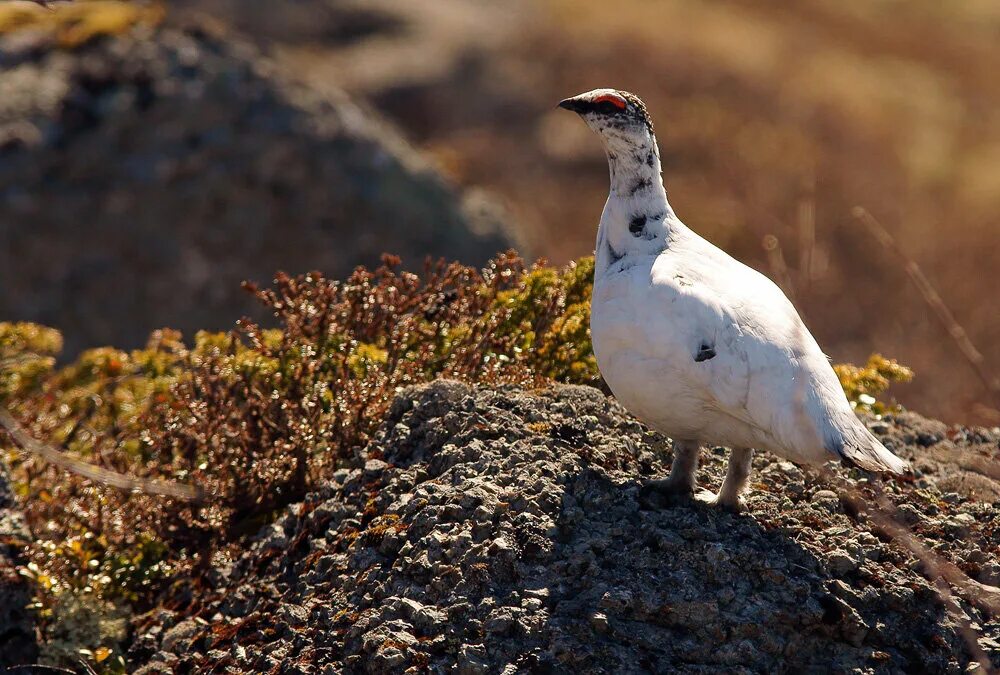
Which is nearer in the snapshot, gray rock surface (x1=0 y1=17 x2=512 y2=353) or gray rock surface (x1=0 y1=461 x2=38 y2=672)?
gray rock surface (x1=0 y1=461 x2=38 y2=672)

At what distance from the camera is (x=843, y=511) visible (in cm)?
498

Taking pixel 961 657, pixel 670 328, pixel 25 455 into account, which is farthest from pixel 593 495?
pixel 25 455

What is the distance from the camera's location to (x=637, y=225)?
17.2 ft

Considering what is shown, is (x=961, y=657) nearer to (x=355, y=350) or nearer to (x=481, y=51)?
(x=355, y=350)

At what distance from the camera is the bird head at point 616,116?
524 centimetres

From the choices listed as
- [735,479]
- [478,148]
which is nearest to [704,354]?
[735,479]

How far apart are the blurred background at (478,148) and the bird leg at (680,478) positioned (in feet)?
3.26

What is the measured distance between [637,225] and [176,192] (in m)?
7.73

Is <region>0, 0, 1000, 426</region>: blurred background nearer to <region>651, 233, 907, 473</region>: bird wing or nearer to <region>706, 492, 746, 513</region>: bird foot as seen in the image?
<region>651, 233, 907, 473</region>: bird wing

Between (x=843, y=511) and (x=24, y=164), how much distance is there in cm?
934

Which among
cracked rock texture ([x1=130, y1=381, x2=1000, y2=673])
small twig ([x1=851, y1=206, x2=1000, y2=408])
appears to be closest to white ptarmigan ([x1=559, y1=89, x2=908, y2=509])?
cracked rock texture ([x1=130, y1=381, x2=1000, y2=673])

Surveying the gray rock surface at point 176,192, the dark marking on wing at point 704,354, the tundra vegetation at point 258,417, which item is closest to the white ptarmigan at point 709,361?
the dark marking on wing at point 704,354

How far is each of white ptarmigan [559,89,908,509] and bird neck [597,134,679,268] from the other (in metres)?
0.01

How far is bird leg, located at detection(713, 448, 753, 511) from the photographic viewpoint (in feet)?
15.7
